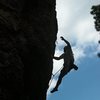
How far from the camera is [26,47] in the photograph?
35.5ft

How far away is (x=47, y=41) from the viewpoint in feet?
38.9

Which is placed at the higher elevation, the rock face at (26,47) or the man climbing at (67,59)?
the rock face at (26,47)

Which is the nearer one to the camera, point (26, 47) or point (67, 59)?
point (26, 47)

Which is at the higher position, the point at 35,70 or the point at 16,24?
the point at 16,24

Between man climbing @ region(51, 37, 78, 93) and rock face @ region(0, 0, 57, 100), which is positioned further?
man climbing @ region(51, 37, 78, 93)

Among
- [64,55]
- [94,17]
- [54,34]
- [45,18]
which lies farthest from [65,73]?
[94,17]

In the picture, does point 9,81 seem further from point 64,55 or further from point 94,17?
point 94,17

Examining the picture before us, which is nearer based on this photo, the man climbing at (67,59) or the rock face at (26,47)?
the rock face at (26,47)

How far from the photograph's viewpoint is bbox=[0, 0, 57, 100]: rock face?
9.72 metres

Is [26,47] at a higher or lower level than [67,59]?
higher

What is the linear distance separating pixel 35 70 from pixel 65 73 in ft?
19.4

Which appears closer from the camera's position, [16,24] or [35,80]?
[16,24]

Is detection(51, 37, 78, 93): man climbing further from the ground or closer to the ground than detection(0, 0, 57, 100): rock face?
closer to the ground

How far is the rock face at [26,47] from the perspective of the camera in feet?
31.9
